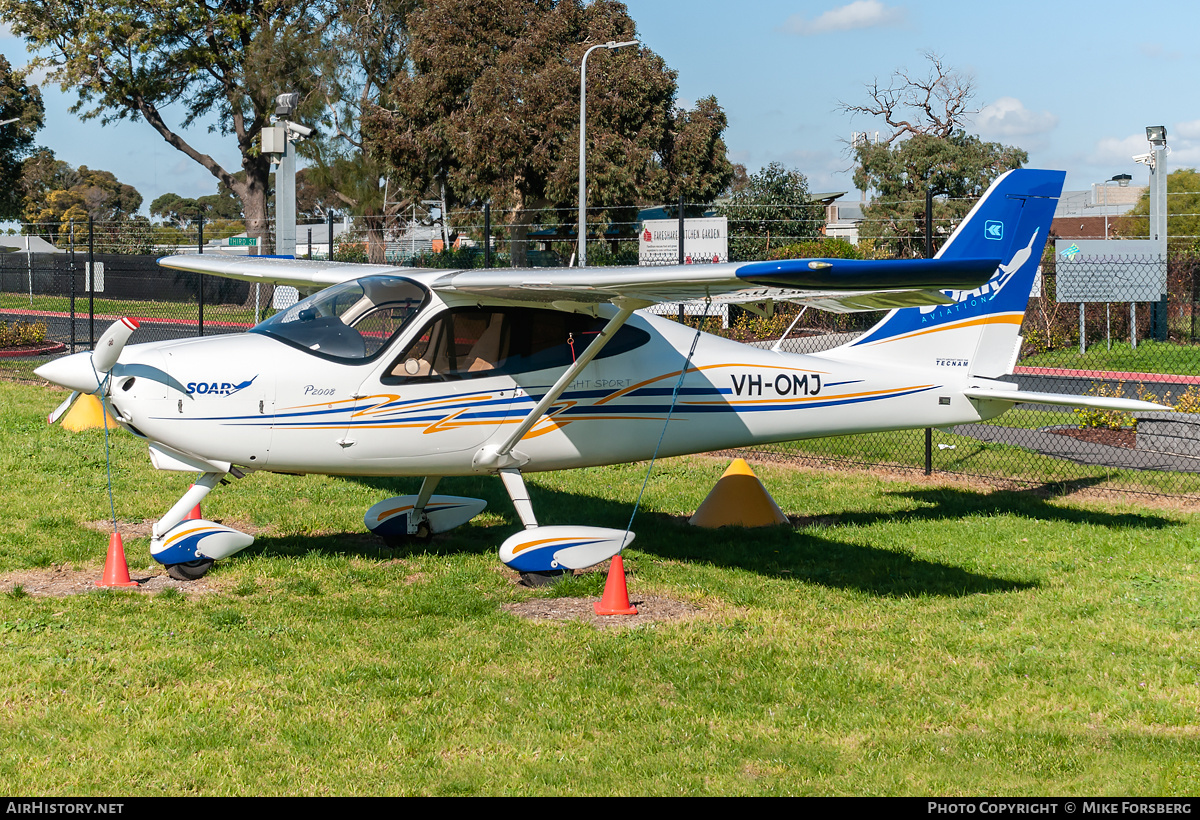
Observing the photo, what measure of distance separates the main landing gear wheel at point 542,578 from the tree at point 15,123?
51435 mm

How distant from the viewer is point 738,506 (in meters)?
9.58

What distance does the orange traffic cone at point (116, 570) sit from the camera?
7.37 meters

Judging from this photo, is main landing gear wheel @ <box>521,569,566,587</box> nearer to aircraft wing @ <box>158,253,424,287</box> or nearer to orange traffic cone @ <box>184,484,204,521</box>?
orange traffic cone @ <box>184,484,204,521</box>

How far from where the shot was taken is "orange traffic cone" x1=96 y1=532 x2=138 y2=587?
24.2 ft

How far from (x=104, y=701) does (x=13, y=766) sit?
0.84 m

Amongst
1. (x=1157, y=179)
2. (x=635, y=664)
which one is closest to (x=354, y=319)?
(x=635, y=664)

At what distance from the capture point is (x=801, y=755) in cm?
473

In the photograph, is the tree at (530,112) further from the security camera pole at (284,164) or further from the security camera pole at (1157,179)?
the security camera pole at (284,164)

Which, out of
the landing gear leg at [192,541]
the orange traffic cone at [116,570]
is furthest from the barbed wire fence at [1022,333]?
the orange traffic cone at [116,570]

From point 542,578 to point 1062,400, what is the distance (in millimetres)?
4229

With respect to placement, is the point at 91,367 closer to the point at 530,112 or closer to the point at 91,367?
the point at 91,367

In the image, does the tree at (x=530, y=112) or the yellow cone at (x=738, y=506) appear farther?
the tree at (x=530, y=112)
